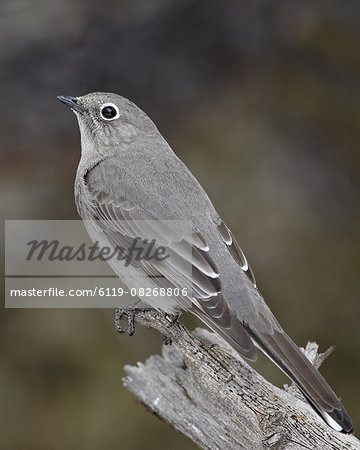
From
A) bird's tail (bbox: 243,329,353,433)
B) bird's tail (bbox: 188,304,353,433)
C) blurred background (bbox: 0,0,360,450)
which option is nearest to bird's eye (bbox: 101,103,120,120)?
bird's tail (bbox: 188,304,353,433)

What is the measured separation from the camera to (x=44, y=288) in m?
6.64

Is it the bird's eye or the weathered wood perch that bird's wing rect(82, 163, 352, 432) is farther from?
the bird's eye

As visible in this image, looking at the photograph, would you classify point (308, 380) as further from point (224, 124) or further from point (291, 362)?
point (224, 124)

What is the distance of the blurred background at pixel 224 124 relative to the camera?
260 inches

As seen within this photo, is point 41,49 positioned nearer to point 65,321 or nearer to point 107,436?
point 65,321

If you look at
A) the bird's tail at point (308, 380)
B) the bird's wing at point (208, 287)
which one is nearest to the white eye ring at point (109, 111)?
the bird's wing at point (208, 287)

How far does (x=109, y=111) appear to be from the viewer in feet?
16.6

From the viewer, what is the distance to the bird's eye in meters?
5.05

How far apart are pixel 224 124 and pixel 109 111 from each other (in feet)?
8.76

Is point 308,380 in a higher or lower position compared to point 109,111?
lower

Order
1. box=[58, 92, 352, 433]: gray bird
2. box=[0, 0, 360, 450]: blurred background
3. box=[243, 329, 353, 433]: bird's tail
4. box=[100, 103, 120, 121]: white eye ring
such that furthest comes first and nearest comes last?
box=[0, 0, 360, 450]: blurred background → box=[100, 103, 120, 121]: white eye ring → box=[58, 92, 352, 433]: gray bird → box=[243, 329, 353, 433]: bird's tail

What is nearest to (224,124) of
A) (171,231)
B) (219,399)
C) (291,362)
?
(171,231)

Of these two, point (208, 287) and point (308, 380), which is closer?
point (308, 380)

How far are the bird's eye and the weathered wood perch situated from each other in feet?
Result: 4.29
